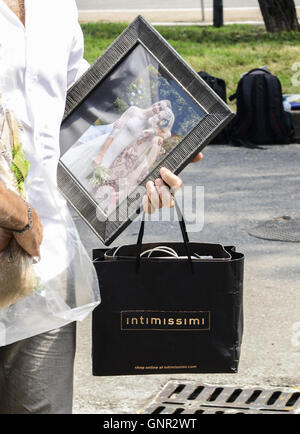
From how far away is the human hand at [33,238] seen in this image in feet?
5.86

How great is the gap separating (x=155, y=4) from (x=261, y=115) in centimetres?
1372

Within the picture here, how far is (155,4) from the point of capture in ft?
77.4

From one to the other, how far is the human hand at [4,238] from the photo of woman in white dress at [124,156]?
17.5 inches

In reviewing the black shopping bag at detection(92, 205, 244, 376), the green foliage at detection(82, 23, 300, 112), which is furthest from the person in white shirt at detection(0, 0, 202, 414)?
the green foliage at detection(82, 23, 300, 112)

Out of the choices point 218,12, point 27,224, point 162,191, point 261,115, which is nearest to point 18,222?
point 27,224

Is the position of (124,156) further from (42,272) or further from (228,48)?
(228,48)

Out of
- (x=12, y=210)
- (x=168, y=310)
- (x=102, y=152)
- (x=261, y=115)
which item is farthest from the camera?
(x=261, y=115)

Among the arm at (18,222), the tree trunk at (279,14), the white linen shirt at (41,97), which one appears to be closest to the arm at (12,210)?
the arm at (18,222)

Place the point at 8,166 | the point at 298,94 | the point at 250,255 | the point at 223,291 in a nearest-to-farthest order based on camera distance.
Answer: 1. the point at 8,166
2. the point at 223,291
3. the point at 250,255
4. the point at 298,94

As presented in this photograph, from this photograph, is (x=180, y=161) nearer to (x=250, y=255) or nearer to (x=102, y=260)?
(x=102, y=260)

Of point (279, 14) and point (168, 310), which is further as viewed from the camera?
point (279, 14)

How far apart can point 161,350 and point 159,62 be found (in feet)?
2.67

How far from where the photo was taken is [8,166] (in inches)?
68.6

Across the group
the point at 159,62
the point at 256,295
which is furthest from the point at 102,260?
the point at 256,295
